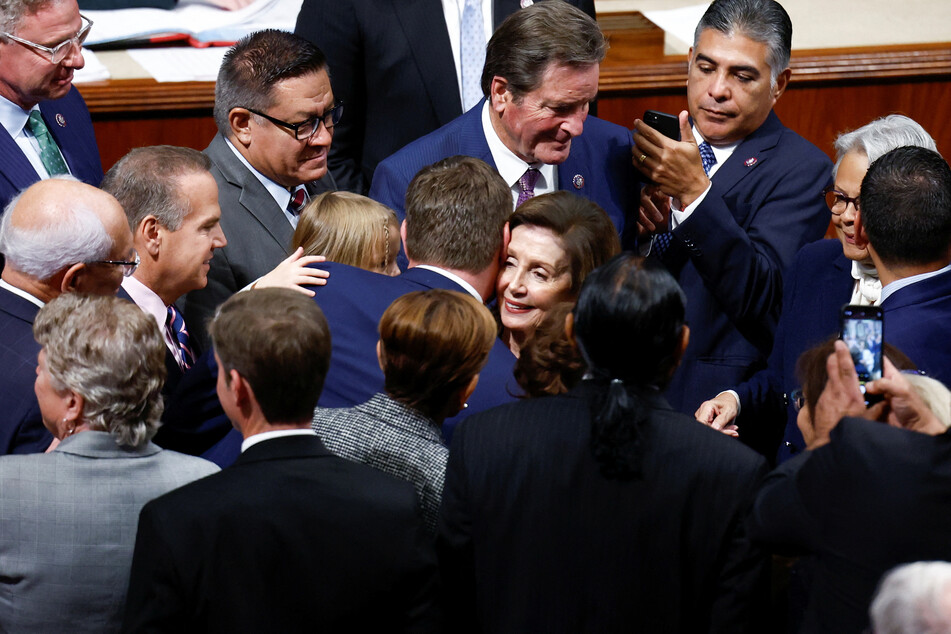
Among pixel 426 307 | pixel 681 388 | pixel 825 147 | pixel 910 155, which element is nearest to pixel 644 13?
pixel 825 147

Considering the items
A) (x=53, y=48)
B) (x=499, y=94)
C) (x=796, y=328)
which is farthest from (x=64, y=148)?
(x=796, y=328)

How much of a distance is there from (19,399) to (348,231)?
822 millimetres

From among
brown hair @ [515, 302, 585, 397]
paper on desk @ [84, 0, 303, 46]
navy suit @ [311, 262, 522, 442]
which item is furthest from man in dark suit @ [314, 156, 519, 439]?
paper on desk @ [84, 0, 303, 46]

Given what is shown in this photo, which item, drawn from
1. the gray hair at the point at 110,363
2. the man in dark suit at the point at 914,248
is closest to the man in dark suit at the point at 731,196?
the man in dark suit at the point at 914,248

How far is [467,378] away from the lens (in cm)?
194

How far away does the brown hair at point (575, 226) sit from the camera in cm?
261

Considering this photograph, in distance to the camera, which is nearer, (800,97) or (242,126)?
(242,126)

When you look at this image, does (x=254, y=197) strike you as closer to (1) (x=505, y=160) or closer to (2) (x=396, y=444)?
(1) (x=505, y=160)

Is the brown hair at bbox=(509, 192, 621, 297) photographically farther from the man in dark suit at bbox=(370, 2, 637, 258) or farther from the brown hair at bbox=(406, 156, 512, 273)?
the man in dark suit at bbox=(370, 2, 637, 258)

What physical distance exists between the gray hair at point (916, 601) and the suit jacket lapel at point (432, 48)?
97.4 inches

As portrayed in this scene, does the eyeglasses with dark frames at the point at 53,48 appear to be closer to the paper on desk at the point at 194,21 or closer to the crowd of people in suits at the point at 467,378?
the crowd of people in suits at the point at 467,378

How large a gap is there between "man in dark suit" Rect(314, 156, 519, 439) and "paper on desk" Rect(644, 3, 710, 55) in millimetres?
1893

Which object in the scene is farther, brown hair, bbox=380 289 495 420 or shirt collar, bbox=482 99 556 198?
shirt collar, bbox=482 99 556 198

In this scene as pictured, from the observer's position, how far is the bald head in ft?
7.24
